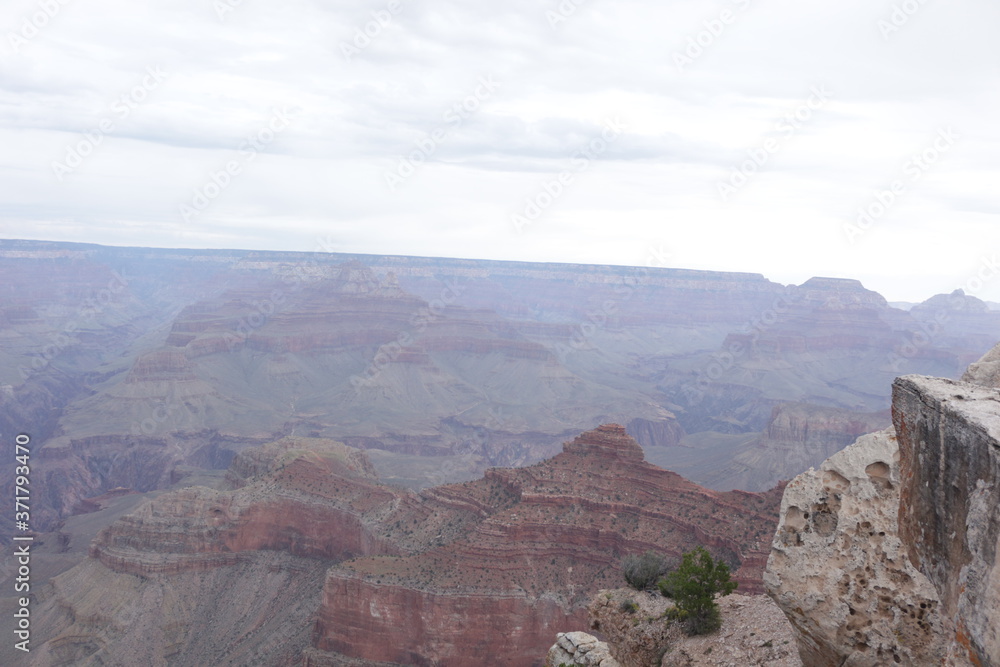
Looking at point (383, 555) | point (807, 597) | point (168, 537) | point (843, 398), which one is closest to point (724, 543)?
point (383, 555)

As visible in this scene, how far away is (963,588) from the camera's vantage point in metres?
9.33

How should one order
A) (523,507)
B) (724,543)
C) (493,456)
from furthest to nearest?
(493,456) < (523,507) < (724,543)

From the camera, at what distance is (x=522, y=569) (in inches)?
1741

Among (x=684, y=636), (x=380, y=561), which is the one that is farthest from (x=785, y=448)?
(x=684, y=636)

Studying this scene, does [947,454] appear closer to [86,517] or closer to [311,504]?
[311,504]

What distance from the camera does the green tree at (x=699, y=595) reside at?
1917cm

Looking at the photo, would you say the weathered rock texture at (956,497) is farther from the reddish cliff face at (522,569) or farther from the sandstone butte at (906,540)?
the reddish cliff face at (522,569)

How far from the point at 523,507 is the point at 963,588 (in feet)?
127

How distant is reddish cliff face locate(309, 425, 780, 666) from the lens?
42.6 meters

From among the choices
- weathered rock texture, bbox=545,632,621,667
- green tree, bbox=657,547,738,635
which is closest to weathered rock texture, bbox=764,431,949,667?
green tree, bbox=657,547,738,635

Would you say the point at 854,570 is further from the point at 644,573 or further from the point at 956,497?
the point at 644,573

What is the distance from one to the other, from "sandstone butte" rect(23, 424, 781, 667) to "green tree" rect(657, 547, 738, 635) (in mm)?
16135

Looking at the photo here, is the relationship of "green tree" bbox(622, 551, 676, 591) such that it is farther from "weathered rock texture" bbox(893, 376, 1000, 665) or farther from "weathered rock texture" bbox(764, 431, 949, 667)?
"weathered rock texture" bbox(893, 376, 1000, 665)

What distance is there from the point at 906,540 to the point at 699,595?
9.19m
